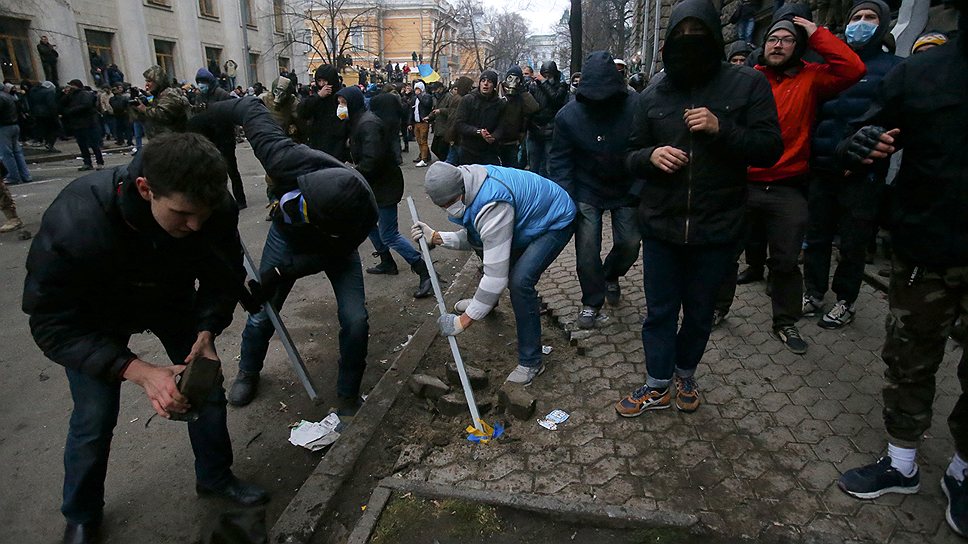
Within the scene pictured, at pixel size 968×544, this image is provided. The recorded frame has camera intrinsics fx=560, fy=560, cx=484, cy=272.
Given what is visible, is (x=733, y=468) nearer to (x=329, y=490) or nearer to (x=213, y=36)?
(x=329, y=490)

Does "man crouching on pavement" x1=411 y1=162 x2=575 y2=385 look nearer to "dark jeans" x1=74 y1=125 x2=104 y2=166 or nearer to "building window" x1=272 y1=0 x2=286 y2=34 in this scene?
"dark jeans" x1=74 y1=125 x2=104 y2=166

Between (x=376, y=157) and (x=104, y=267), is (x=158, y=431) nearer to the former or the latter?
(x=104, y=267)

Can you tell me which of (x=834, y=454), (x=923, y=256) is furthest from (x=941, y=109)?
(x=834, y=454)

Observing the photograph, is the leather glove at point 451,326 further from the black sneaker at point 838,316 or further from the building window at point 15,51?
the building window at point 15,51

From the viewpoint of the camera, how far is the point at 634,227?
4.29m

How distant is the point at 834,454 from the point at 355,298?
8.89ft

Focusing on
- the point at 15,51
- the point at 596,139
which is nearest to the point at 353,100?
the point at 596,139

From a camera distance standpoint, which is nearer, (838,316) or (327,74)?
(838,316)

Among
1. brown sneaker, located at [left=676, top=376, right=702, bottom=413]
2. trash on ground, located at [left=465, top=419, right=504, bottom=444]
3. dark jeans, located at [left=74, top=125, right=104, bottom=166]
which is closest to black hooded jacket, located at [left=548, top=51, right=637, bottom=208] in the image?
brown sneaker, located at [left=676, top=376, right=702, bottom=413]

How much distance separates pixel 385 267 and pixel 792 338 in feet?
13.1

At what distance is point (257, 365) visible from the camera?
147 inches

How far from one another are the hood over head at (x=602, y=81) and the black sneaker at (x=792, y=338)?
80.8 inches

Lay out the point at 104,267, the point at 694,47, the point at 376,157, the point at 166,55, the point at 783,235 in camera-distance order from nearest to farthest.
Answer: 1. the point at 104,267
2. the point at 694,47
3. the point at 783,235
4. the point at 376,157
5. the point at 166,55

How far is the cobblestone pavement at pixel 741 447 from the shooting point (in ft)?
7.98
